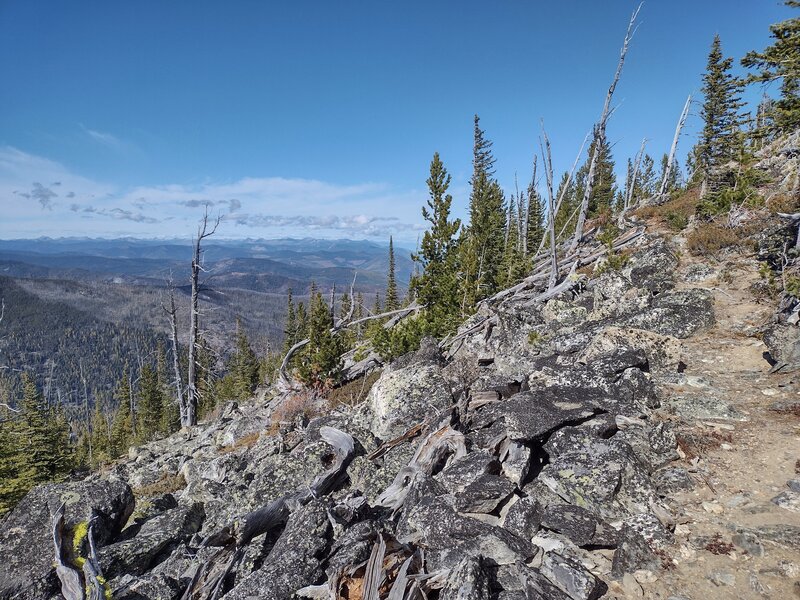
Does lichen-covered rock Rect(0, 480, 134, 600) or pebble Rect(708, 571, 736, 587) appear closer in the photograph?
pebble Rect(708, 571, 736, 587)

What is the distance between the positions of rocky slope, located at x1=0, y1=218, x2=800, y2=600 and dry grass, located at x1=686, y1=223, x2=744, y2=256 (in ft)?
16.1

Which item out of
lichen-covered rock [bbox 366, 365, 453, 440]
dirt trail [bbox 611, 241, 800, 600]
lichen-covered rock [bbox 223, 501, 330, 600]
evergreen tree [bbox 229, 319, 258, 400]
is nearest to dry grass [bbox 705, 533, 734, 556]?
dirt trail [bbox 611, 241, 800, 600]

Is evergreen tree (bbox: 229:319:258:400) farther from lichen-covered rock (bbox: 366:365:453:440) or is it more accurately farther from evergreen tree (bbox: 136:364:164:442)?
lichen-covered rock (bbox: 366:365:453:440)

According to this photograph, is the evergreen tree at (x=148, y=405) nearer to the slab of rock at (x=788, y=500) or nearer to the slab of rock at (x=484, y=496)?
the slab of rock at (x=484, y=496)

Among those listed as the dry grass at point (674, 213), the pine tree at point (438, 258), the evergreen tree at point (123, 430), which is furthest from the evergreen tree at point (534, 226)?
the evergreen tree at point (123, 430)

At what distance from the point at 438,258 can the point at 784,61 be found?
1467 centimetres

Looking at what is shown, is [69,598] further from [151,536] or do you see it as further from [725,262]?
[725,262]

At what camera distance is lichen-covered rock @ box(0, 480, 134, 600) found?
7434mm

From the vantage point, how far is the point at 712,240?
54.0 ft

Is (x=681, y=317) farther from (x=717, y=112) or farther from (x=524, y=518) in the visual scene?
(x=717, y=112)

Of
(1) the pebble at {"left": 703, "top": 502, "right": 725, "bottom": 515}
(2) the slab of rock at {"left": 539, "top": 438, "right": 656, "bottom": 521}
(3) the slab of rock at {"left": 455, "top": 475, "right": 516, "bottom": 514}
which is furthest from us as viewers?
(3) the slab of rock at {"left": 455, "top": 475, "right": 516, "bottom": 514}

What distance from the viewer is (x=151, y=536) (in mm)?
8195

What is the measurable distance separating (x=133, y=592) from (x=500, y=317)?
11.7 metres

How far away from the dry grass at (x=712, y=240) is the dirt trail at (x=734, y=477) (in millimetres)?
6456
